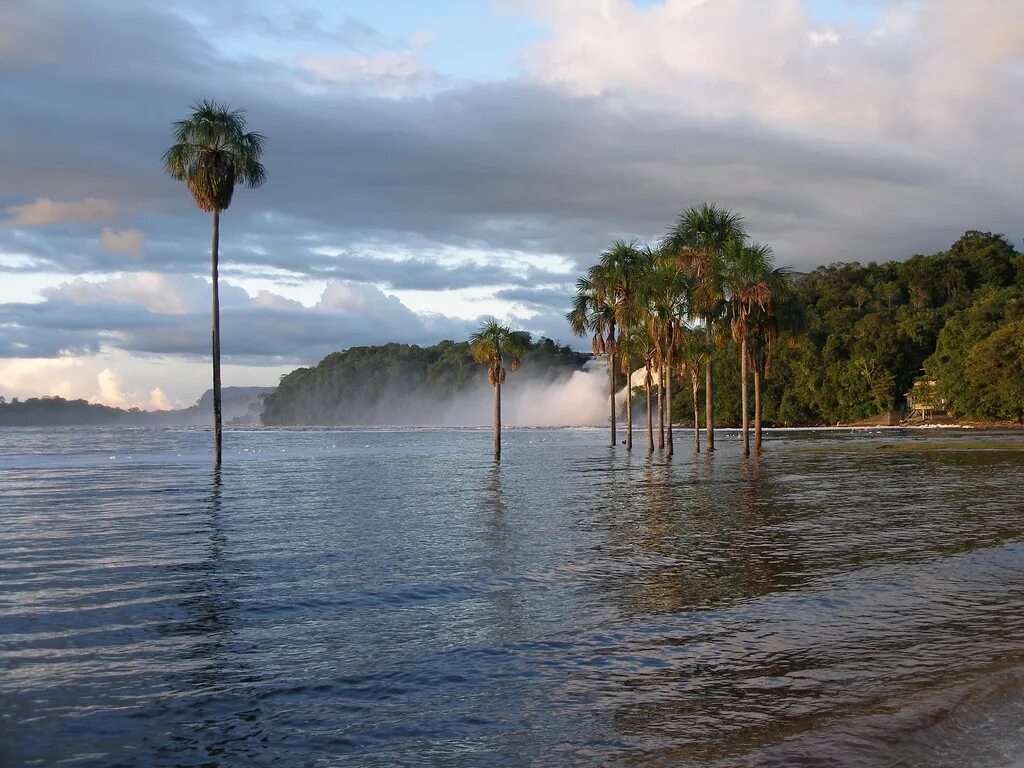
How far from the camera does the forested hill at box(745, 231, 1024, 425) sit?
103 meters

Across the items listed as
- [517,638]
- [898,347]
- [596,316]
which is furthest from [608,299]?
[898,347]

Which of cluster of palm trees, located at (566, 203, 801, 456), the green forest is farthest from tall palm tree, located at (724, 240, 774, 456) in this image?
the green forest

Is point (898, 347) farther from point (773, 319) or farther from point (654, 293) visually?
point (654, 293)

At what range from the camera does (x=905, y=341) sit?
126 meters

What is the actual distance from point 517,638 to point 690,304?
42.2m

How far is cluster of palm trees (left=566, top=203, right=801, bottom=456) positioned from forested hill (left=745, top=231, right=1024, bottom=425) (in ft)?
94.5

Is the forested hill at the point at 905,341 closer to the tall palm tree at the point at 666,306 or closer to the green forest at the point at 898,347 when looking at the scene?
the green forest at the point at 898,347

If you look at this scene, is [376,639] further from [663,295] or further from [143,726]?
[663,295]

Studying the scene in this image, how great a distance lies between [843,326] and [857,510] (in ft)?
404

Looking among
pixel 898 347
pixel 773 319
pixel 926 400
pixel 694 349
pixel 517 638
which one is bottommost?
pixel 517 638

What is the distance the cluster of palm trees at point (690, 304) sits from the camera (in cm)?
4941

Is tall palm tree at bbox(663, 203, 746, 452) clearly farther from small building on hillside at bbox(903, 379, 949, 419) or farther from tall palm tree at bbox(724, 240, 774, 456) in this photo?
small building on hillside at bbox(903, 379, 949, 419)

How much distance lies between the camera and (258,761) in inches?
262

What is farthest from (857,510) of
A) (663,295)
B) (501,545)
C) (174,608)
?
(663,295)
